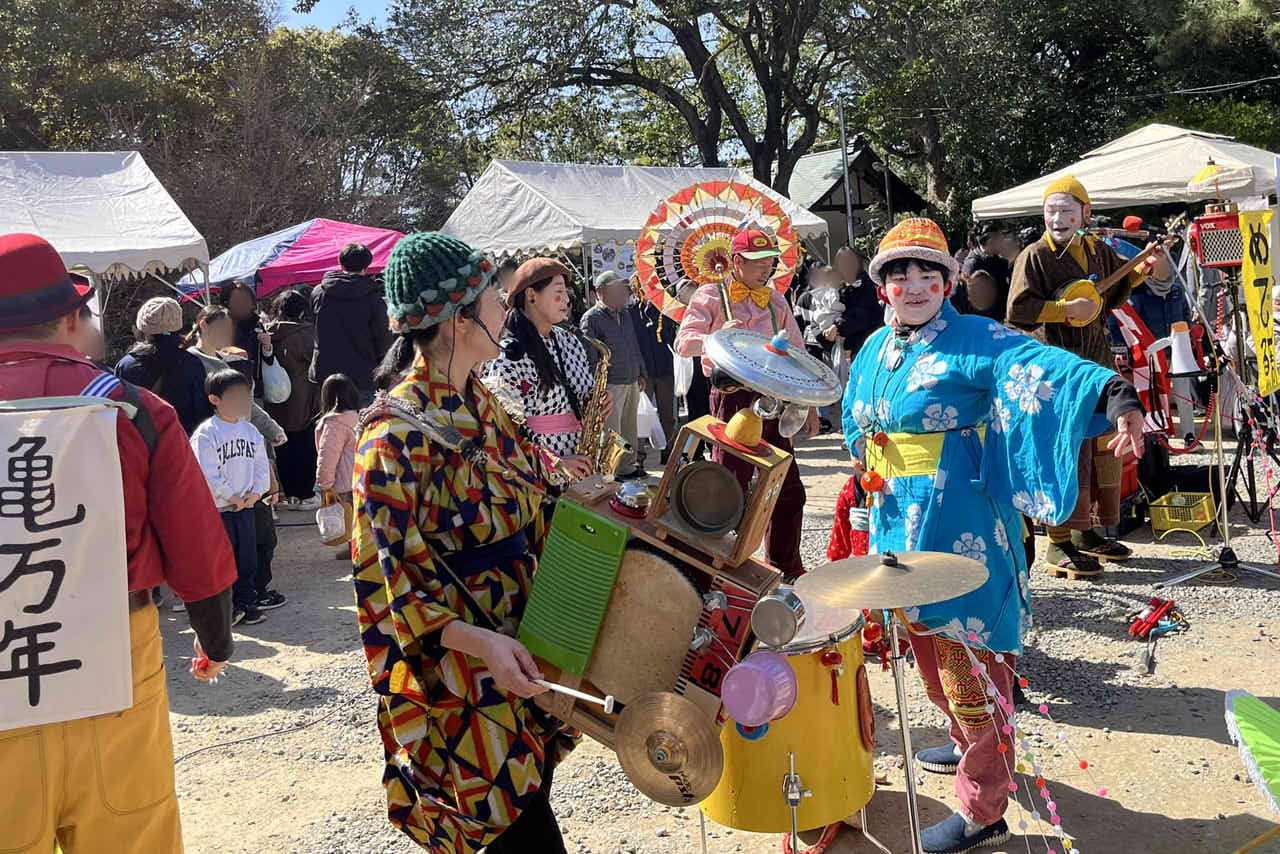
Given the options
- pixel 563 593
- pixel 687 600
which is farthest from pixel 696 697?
pixel 563 593

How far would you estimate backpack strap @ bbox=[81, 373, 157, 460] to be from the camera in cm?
224

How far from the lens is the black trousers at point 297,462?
30.4ft

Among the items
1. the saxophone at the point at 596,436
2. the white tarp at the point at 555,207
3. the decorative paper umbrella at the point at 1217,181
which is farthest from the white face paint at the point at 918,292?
the white tarp at the point at 555,207

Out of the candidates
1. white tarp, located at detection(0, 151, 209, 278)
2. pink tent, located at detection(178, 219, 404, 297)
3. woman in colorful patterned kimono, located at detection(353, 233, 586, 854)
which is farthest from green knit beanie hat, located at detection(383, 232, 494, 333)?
pink tent, located at detection(178, 219, 404, 297)

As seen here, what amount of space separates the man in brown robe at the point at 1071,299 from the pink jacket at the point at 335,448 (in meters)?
4.35

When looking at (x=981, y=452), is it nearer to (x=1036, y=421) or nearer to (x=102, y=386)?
(x=1036, y=421)

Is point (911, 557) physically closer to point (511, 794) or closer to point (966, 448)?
point (966, 448)

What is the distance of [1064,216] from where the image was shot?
5500mm

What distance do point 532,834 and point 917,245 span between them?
2101mm

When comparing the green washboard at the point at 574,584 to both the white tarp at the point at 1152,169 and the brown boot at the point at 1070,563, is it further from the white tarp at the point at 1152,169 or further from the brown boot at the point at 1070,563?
the white tarp at the point at 1152,169

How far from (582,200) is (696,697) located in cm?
1105

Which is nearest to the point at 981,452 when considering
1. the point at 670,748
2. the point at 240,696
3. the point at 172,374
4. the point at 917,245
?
the point at 917,245

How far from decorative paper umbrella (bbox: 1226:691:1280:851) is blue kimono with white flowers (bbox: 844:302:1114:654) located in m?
0.96

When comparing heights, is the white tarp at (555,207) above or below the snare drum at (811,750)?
above
